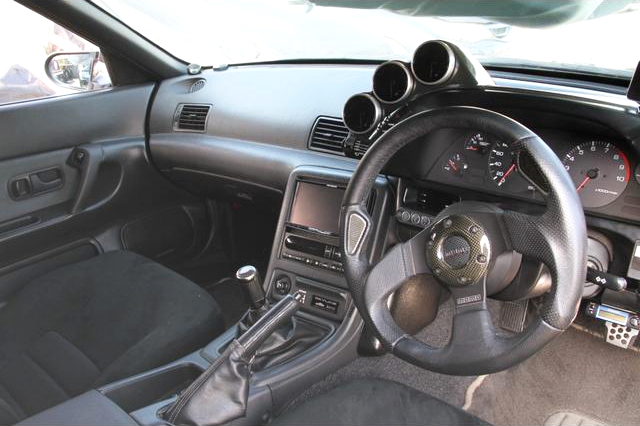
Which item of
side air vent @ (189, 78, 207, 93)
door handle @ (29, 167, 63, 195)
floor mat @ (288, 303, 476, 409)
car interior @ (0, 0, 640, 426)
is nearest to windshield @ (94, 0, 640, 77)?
car interior @ (0, 0, 640, 426)

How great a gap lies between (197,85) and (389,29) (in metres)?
0.96

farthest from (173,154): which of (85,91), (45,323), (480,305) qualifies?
(480,305)

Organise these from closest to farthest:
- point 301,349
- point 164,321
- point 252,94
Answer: point 301,349 → point 164,321 → point 252,94

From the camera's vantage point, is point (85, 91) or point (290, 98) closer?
point (290, 98)

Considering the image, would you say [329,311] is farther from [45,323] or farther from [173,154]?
[173,154]

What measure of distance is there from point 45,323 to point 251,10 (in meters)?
2.43

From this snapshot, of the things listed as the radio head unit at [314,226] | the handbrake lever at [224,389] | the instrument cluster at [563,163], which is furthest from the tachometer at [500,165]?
the handbrake lever at [224,389]

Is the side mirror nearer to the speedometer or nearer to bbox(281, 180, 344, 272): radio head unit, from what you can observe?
bbox(281, 180, 344, 272): radio head unit

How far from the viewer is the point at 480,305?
1.26 metres

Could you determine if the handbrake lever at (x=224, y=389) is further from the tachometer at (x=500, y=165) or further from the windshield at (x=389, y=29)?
the windshield at (x=389, y=29)

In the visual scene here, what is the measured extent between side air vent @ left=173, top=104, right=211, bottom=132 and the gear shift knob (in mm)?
1137

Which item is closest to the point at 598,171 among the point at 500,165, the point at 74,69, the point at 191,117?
the point at 500,165

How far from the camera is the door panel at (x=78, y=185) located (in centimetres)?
227

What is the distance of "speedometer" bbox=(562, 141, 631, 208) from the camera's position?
1369 mm
